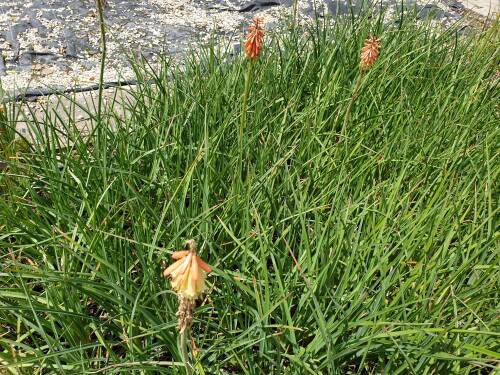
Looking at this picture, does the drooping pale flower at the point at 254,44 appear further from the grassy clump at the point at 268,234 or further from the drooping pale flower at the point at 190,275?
the drooping pale flower at the point at 190,275

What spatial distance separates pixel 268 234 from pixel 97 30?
6.65 ft

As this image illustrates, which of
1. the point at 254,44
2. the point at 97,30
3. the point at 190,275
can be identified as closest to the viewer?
the point at 190,275

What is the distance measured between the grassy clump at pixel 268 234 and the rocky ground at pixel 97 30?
735mm

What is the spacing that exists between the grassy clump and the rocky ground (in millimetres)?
735

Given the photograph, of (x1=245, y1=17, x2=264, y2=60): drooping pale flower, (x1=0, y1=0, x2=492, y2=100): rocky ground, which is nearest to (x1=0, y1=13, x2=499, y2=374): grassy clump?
(x1=245, y1=17, x2=264, y2=60): drooping pale flower

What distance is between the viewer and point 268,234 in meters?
1.66

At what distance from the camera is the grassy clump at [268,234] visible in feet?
4.58

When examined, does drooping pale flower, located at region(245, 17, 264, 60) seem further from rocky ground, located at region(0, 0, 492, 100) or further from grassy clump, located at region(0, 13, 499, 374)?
rocky ground, located at region(0, 0, 492, 100)

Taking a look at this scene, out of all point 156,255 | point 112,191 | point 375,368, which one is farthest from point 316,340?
point 112,191

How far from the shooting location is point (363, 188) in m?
1.97

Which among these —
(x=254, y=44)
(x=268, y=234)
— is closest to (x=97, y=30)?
(x=254, y=44)

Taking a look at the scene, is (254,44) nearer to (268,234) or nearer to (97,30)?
(268,234)

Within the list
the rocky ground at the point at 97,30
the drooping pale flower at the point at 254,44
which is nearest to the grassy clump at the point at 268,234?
the drooping pale flower at the point at 254,44

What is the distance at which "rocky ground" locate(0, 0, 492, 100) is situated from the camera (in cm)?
283
